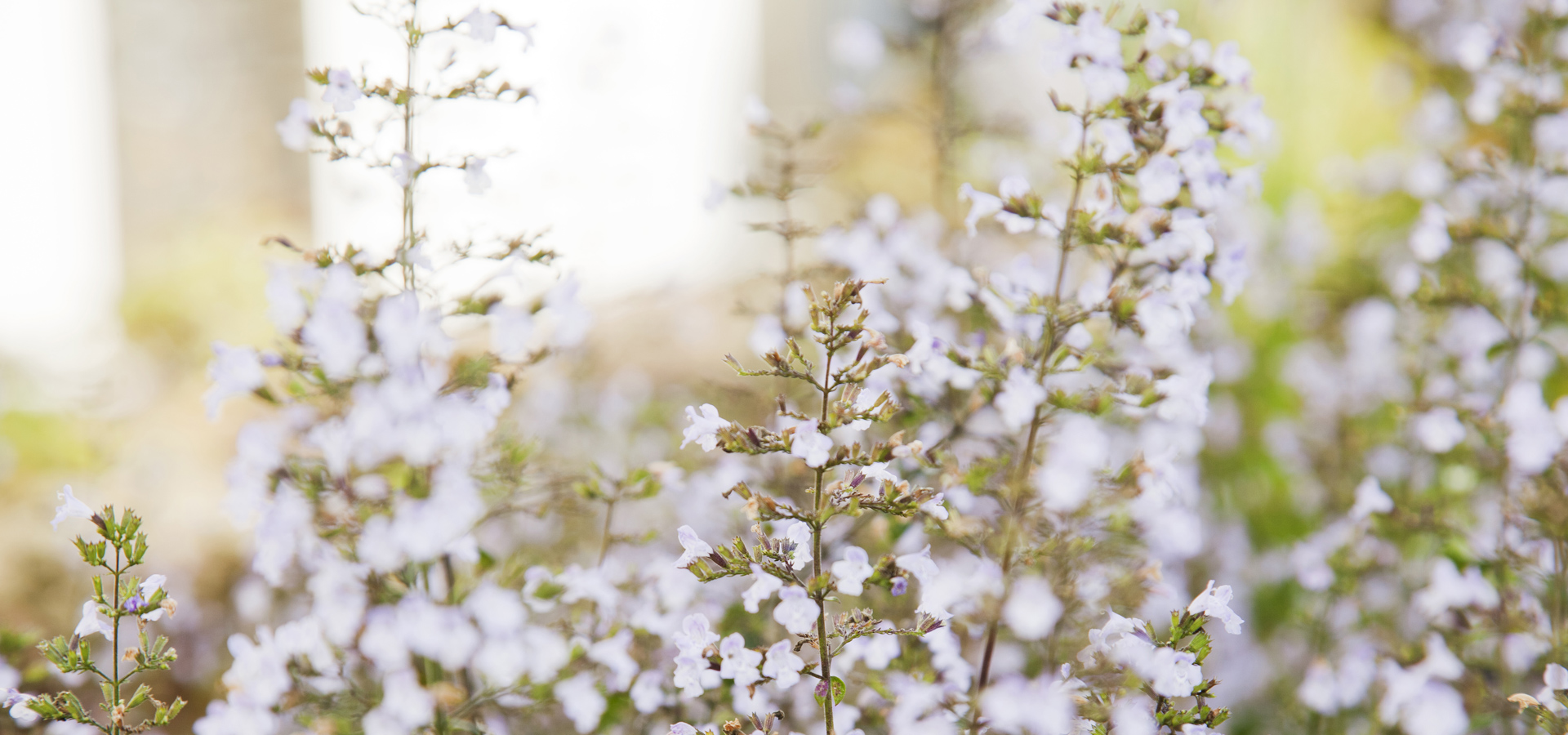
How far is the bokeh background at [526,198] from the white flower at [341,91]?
78 cm

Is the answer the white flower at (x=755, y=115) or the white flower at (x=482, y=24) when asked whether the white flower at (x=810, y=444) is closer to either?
the white flower at (x=482, y=24)

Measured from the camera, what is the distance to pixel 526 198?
2.93m

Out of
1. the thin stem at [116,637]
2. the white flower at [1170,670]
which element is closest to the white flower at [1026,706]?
the white flower at [1170,670]

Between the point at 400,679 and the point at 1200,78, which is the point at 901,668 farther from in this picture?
the point at 1200,78

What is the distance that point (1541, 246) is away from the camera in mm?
1807

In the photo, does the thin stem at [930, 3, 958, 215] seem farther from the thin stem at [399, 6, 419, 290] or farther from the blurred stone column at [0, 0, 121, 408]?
the blurred stone column at [0, 0, 121, 408]

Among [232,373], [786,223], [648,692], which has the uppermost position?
[786,223]

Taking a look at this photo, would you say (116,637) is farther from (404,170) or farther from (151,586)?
(404,170)

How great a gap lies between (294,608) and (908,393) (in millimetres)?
1700

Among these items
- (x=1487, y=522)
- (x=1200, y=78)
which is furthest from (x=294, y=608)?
(x=1487, y=522)

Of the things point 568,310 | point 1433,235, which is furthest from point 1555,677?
point 568,310

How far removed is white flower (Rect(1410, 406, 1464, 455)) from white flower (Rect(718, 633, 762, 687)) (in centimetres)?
132

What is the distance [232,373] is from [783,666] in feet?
2.41

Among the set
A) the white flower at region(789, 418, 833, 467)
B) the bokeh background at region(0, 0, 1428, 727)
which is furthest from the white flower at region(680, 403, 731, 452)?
the bokeh background at region(0, 0, 1428, 727)
